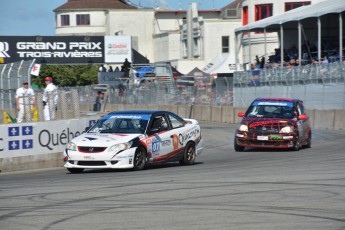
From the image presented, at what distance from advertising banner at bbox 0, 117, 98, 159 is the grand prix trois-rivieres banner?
19.7 metres

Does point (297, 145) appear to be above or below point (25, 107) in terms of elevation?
below

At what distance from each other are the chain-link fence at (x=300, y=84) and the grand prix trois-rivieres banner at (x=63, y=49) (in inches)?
241

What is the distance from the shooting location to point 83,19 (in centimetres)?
10956

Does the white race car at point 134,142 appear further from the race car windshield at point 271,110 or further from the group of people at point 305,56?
the group of people at point 305,56

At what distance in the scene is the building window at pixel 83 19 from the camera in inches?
4289

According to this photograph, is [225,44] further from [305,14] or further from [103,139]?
[103,139]

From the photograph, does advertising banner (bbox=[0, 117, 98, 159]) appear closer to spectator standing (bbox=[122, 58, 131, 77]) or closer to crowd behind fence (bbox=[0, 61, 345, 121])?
crowd behind fence (bbox=[0, 61, 345, 121])

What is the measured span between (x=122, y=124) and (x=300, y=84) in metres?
20.0

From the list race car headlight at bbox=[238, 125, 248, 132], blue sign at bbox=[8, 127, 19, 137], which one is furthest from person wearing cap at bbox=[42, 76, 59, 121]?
race car headlight at bbox=[238, 125, 248, 132]

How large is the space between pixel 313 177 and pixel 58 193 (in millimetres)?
4446

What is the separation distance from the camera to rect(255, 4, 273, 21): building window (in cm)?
6612

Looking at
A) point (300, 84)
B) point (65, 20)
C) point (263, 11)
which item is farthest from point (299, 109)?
point (65, 20)

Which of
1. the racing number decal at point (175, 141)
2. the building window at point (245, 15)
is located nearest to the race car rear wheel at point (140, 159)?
the racing number decal at point (175, 141)

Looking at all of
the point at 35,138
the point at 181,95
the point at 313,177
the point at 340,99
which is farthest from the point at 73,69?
the point at 313,177
